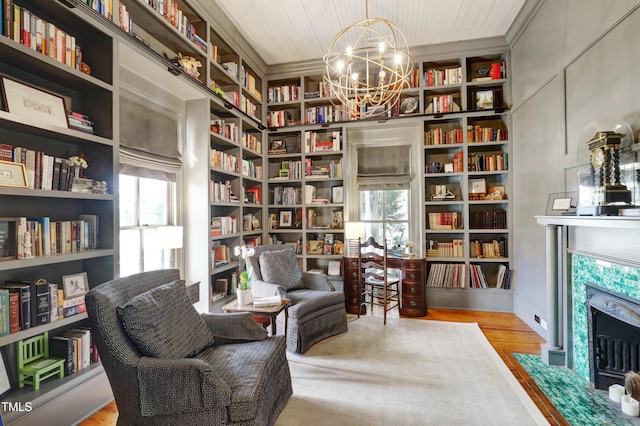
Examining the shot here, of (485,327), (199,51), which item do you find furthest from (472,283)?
(199,51)

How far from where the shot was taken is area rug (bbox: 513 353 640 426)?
1.84 meters

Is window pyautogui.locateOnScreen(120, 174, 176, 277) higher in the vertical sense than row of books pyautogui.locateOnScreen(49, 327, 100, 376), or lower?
higher

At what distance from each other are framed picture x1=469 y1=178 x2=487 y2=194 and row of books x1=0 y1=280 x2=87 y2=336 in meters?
4.35

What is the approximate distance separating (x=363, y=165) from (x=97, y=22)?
3.34m

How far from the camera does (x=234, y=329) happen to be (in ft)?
6.54

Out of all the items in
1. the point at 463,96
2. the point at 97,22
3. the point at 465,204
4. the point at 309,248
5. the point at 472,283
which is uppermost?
the point at 463,96

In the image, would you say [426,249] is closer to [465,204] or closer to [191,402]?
[465,204]

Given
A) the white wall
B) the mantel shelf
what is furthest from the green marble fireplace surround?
the white wall

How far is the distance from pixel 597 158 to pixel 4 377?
3.79 meters

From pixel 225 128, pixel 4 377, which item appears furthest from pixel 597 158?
pixel 4 377

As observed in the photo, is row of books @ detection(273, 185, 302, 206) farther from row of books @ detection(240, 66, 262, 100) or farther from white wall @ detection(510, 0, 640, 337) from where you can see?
white wall @ detection(510, 0, 640, 337)

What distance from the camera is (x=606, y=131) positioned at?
1.97m

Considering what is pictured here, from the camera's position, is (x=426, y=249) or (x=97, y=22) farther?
(x=426, y=249)

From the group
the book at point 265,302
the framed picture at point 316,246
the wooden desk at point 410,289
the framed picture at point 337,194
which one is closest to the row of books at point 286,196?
the framed picture at point 337,194
